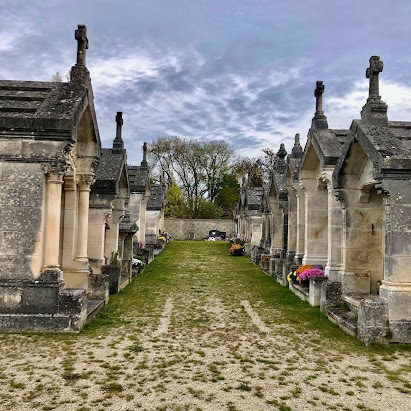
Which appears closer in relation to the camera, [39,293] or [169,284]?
[39,293]

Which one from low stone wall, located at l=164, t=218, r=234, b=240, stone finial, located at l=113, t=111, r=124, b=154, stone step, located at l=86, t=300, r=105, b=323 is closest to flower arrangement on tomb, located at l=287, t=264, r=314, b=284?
stone step, located at l=86, t=300, r=105, b=323

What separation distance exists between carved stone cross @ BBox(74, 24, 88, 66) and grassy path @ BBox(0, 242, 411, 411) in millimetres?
5021

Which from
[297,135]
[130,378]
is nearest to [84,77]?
[130,378]

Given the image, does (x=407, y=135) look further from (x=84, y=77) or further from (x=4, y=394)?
(x=4, y=394)

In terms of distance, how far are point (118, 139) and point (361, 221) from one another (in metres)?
7.74

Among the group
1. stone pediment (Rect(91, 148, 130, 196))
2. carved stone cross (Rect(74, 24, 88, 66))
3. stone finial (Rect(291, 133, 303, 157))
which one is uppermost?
carved stone cross (Rect(74, 24, 88, 66))

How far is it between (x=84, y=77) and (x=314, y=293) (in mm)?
6578

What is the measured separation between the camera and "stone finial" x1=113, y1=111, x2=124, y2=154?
1198 centimetres

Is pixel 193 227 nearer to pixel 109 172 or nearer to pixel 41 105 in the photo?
pixel 109 172

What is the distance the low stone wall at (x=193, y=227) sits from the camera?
138ft

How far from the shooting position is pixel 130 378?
4.61 meters

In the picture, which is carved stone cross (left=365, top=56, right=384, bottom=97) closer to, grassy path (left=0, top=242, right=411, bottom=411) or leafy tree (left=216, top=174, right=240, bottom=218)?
grassy path (left=0, top=242, right=411, bottom=411)

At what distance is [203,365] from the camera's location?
16.7 ft

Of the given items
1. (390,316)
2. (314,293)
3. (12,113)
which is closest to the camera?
(390,316)
